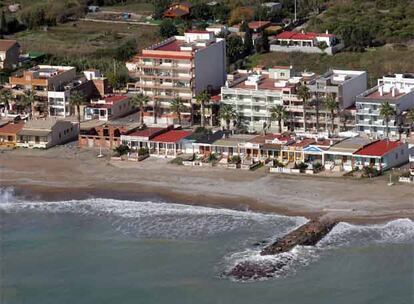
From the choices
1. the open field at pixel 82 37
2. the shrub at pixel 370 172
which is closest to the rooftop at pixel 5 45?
the open field at pixel 82 37

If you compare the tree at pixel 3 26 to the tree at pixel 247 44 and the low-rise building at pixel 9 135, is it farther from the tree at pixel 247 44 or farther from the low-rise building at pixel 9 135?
the low-rise building at pixel 9 135

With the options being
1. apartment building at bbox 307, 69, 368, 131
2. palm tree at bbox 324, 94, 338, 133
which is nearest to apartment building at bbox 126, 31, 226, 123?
apartment building at bbox 307, 69, 368, 131

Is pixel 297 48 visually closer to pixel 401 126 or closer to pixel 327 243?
pixel 401 126

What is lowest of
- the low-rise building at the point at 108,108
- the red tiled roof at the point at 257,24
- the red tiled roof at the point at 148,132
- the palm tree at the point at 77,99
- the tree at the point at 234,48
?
the red tiled roof at the point at 148,132

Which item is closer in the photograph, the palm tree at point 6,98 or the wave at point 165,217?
the wave at point 165,217

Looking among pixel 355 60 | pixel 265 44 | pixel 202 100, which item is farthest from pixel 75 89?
pixel 355 60

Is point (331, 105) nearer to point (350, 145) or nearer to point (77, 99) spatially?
point (350, 145)

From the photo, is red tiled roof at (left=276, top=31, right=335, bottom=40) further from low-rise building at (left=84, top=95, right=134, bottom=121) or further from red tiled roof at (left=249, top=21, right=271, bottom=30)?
low-rise building at (left=84, top=95, right=134, bottom=121)
